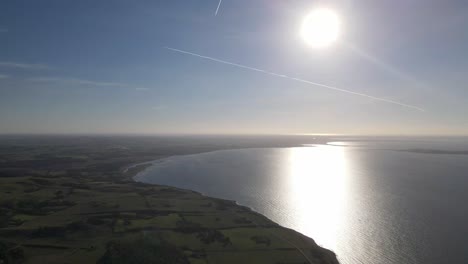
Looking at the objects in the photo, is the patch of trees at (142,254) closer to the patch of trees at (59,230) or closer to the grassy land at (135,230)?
the grassy land at (135,230)

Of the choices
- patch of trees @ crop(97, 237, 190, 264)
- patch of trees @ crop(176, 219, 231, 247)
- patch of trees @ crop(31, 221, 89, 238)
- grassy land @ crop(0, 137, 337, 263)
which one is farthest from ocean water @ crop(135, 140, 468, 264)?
patch of trees @ crop(31, 221, 89, 238)

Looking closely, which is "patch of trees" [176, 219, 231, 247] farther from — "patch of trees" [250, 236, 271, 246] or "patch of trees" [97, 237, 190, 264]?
"patch of trees" [97, 237, 190, 264]

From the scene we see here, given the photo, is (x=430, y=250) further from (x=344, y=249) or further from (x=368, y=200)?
(x=368, y=200)

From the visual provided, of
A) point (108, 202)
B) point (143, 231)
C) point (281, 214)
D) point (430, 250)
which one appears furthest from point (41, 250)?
point (430, 250)

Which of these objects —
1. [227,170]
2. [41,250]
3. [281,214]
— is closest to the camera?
[41,250]

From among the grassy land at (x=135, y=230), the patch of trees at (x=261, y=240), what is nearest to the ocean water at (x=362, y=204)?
the grassy land at (x=135, y=230)

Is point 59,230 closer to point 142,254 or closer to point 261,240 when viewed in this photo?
point 142,254

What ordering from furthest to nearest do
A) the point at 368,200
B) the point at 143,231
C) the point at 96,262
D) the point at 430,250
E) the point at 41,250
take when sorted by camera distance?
1. the point at 368,200
2. the point at 143,231
3. the point at 430,250
4. the point at 41,250
5. the point at 96,262

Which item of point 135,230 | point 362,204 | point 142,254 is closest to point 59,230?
point 135,230
